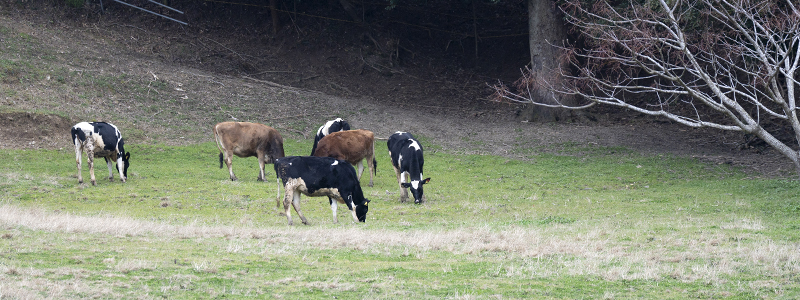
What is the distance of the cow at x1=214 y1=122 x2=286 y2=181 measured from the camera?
20984 millimetres

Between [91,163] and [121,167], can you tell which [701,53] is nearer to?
[121,167]

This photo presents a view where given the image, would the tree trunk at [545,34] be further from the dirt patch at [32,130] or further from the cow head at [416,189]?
the dirt patch at [32,130]

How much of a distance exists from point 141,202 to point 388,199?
5741mm

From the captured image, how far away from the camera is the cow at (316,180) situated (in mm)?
13766

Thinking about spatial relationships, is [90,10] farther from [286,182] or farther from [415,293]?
[415,293]

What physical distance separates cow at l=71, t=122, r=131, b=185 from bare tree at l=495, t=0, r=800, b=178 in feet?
33.1

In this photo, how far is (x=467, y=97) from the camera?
34.8 meters

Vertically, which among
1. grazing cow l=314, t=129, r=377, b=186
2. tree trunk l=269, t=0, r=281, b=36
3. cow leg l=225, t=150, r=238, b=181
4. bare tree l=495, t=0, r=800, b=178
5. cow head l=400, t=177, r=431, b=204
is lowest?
cow head l=400, t=177, r=431, b=204

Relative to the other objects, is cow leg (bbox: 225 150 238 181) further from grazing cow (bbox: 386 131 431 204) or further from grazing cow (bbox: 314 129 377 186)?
grazing cow (bbox: 386 131 431 204)

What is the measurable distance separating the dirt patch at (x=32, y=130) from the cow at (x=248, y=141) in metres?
5.91

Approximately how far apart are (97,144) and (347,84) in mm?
17008

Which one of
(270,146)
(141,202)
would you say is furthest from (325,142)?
(141,202)

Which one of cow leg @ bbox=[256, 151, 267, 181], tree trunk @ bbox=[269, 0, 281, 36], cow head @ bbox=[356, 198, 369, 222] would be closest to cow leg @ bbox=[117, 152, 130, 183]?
cow leg @ bbox=[256, 151, 267, 181]

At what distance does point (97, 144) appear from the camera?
19.3 m
